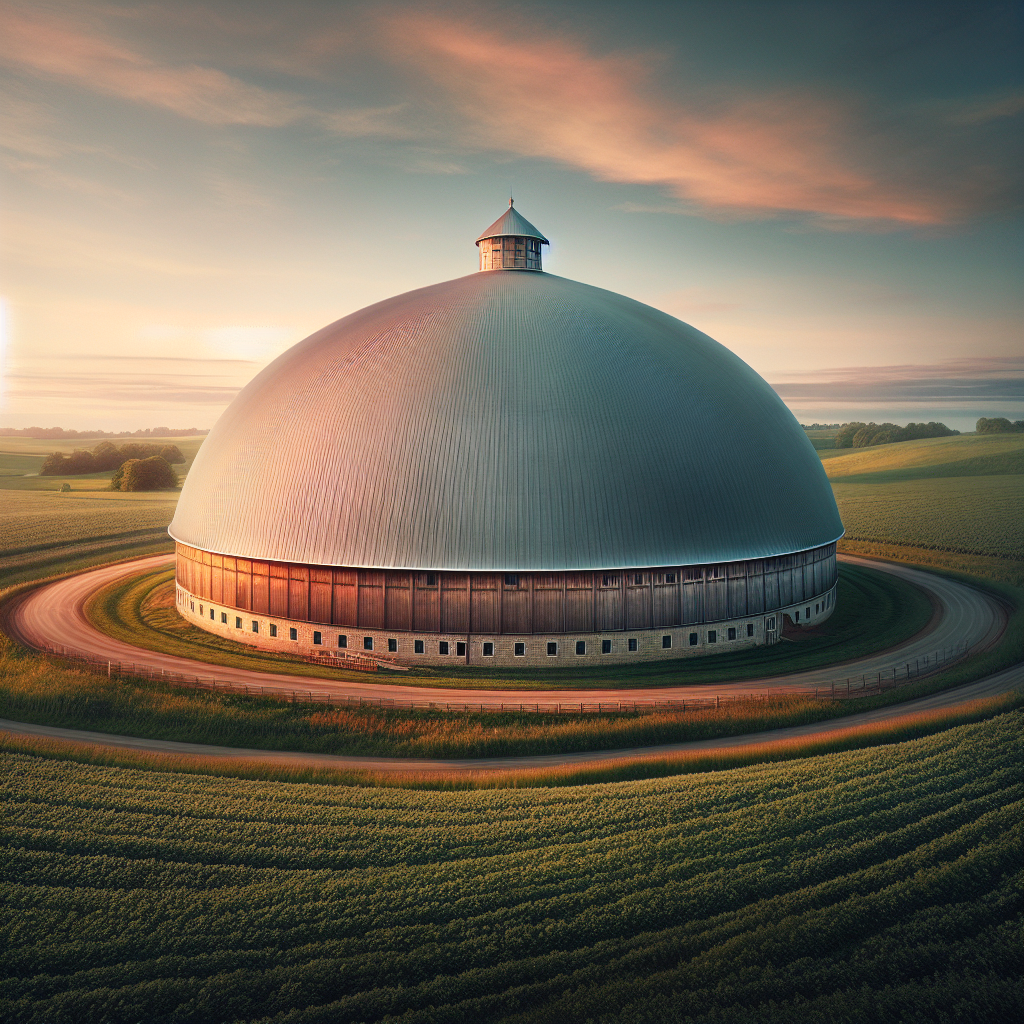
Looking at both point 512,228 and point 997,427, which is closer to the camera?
point 512,228

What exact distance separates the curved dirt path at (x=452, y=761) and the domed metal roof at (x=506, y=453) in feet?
32.8

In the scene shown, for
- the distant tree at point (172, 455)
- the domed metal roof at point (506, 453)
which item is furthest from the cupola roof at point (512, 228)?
the distant tree at point (172, 455)

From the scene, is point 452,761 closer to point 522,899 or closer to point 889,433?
point 522,899

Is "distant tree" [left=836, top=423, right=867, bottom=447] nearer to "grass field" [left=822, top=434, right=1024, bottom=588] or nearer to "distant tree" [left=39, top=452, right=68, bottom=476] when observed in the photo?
"grass field" [left=822, top=434, right=1024, bottom=588]

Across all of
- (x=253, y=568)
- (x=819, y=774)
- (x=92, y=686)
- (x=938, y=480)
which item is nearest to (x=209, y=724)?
(x=92, y=686)

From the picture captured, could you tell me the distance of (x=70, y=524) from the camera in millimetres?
80375

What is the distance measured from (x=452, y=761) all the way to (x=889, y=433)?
163m

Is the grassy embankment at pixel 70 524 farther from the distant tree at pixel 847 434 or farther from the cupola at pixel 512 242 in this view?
the distant tree at pixel 847 434

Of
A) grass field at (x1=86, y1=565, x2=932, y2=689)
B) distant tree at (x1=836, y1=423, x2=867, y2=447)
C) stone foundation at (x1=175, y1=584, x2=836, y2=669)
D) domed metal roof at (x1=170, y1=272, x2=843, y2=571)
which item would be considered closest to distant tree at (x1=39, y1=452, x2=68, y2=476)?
grass field at (x1=86, y1=565, x2=932, y2=689)

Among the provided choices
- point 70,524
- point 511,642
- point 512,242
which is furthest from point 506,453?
point 70,524

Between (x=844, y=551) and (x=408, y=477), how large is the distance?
4744 cm

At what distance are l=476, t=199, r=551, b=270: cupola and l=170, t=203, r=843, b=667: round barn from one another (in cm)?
697

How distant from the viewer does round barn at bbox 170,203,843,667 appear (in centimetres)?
3625

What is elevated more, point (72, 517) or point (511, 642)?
point (72, 517)
